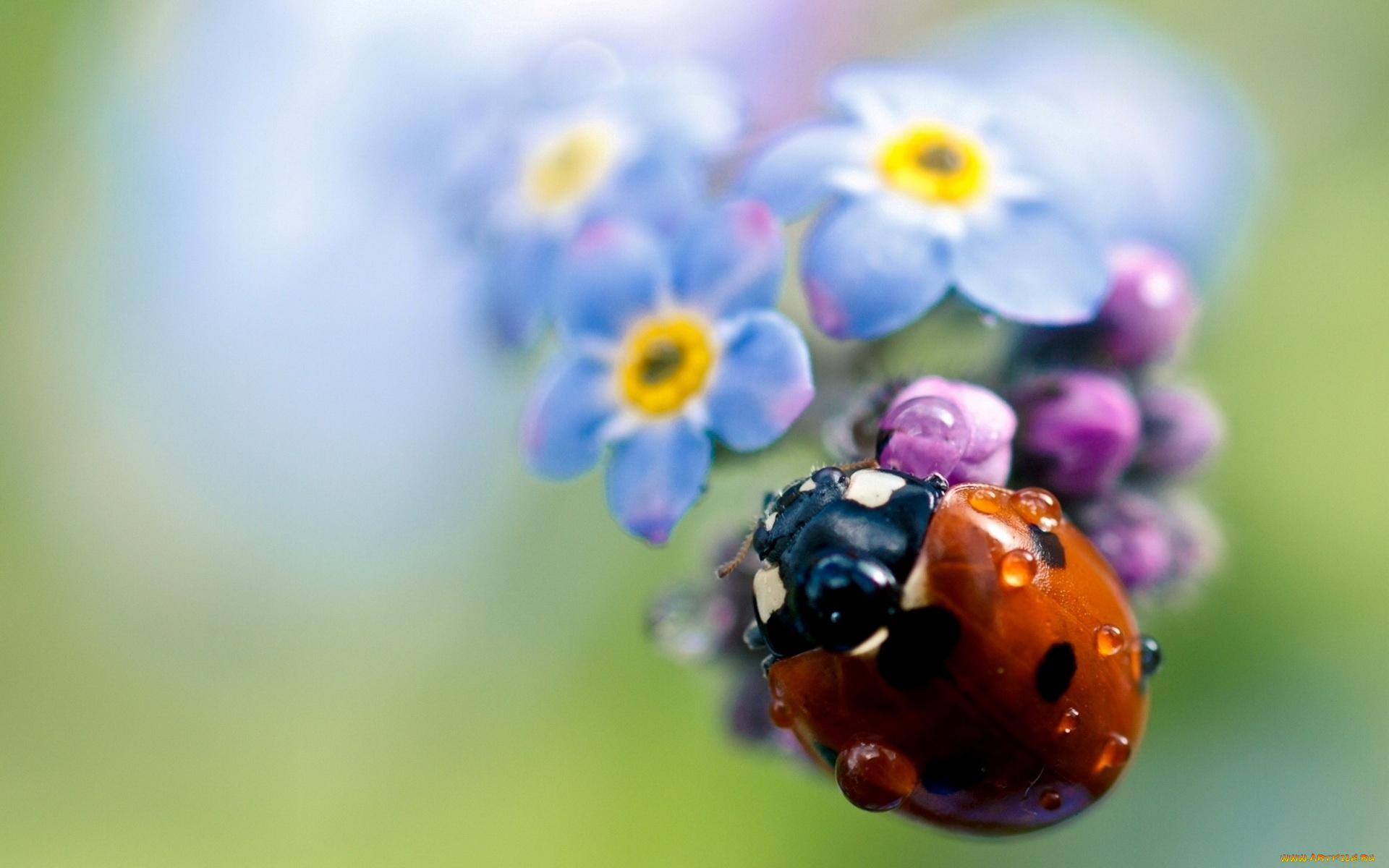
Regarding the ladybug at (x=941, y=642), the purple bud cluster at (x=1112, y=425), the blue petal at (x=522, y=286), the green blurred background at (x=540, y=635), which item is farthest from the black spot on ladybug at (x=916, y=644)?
the green blurred background at (x=540, y=635)

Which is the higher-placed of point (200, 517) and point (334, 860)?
point (200, 517)

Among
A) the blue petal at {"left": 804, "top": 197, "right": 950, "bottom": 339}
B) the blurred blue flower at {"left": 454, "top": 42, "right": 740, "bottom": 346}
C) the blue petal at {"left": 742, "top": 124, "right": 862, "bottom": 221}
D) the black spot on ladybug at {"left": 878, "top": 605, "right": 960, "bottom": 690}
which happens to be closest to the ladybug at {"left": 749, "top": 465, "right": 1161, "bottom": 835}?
the black spot on ladybug at {"left": 878, "top": 605, "right": 960, "bottom": 690}

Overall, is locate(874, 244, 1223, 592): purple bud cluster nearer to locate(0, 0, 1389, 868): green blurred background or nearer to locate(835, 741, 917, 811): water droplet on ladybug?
locate(835, 741, 917, 811): water droplet on ladybug

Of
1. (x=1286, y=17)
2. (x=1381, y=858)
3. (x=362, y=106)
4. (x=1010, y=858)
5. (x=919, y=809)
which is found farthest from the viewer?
(x=1286, y=17)

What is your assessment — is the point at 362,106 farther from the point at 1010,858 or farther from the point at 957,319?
the point at 1010,858

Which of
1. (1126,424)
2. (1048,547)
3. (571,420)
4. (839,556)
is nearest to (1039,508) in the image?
(1048,547)

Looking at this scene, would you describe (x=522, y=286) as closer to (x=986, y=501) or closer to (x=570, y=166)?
(x=570, y=166)

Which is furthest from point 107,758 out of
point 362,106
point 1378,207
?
point 1378,207
